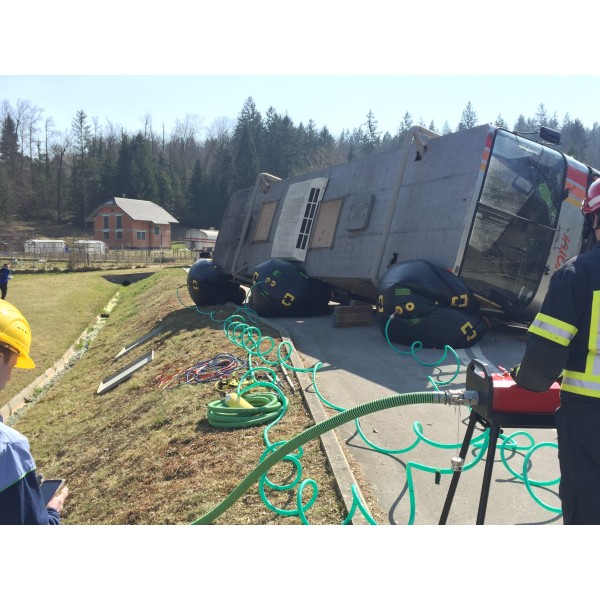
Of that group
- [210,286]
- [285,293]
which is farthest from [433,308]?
[210,286]

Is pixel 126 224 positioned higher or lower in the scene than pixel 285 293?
lower

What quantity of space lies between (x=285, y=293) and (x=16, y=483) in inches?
409

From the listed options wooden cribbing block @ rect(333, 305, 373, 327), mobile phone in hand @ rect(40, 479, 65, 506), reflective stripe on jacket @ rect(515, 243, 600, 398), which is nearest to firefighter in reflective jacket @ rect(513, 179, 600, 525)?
reflective stripe on jacket @ rect(515, 243, 600, 398)

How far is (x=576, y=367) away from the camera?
2.61m

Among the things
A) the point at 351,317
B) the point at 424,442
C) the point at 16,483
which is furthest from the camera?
the point at 351,317

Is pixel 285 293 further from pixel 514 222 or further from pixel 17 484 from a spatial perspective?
pixel 17 484

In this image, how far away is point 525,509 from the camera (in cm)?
407

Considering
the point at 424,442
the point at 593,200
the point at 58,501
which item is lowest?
the point at 424,442

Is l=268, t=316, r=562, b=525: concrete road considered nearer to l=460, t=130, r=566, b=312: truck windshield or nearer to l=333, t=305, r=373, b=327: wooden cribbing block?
l=460, t=130, r=566, b=312: truck windshield

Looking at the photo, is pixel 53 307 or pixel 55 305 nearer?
pixel 53 307

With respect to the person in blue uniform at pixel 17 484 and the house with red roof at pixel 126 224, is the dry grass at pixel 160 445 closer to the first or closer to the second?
the person in blue uniform at pixel 17 484

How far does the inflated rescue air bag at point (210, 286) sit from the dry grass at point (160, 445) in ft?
4.69

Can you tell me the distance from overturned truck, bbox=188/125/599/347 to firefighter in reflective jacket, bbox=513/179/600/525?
245 inches

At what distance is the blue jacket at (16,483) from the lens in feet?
6.84
